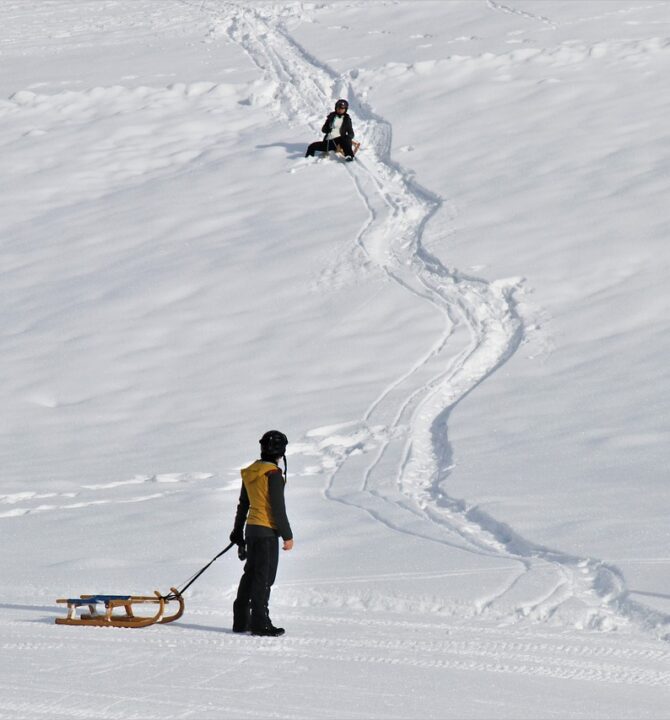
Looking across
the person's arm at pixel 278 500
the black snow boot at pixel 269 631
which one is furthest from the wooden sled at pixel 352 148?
the black snow boot at pixel 269 631

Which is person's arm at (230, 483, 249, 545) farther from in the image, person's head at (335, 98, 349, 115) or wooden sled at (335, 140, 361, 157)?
wooden sled at (335, 140, 361, 157)

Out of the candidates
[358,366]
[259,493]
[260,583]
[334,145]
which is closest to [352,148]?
[334,145]

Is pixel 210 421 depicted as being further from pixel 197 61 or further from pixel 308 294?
pixel 197 61

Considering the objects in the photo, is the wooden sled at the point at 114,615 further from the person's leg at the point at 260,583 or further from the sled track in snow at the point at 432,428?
the sled track in snow at the point at 432,428

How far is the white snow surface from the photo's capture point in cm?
560

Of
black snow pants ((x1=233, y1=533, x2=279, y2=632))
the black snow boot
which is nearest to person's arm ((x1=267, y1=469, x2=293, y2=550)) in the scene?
black snow pants ((x1=233, y1=533, x2=279, y2=632))

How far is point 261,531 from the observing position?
236 inches

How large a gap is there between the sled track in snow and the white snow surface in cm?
3

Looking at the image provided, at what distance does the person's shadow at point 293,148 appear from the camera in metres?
18.9

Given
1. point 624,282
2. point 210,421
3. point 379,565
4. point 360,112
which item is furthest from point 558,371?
point 360,112

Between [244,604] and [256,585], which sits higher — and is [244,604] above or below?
below

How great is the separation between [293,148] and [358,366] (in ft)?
28.1

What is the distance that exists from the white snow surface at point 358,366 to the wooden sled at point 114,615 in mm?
97

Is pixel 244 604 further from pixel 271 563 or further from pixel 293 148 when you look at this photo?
pixel 293 148
